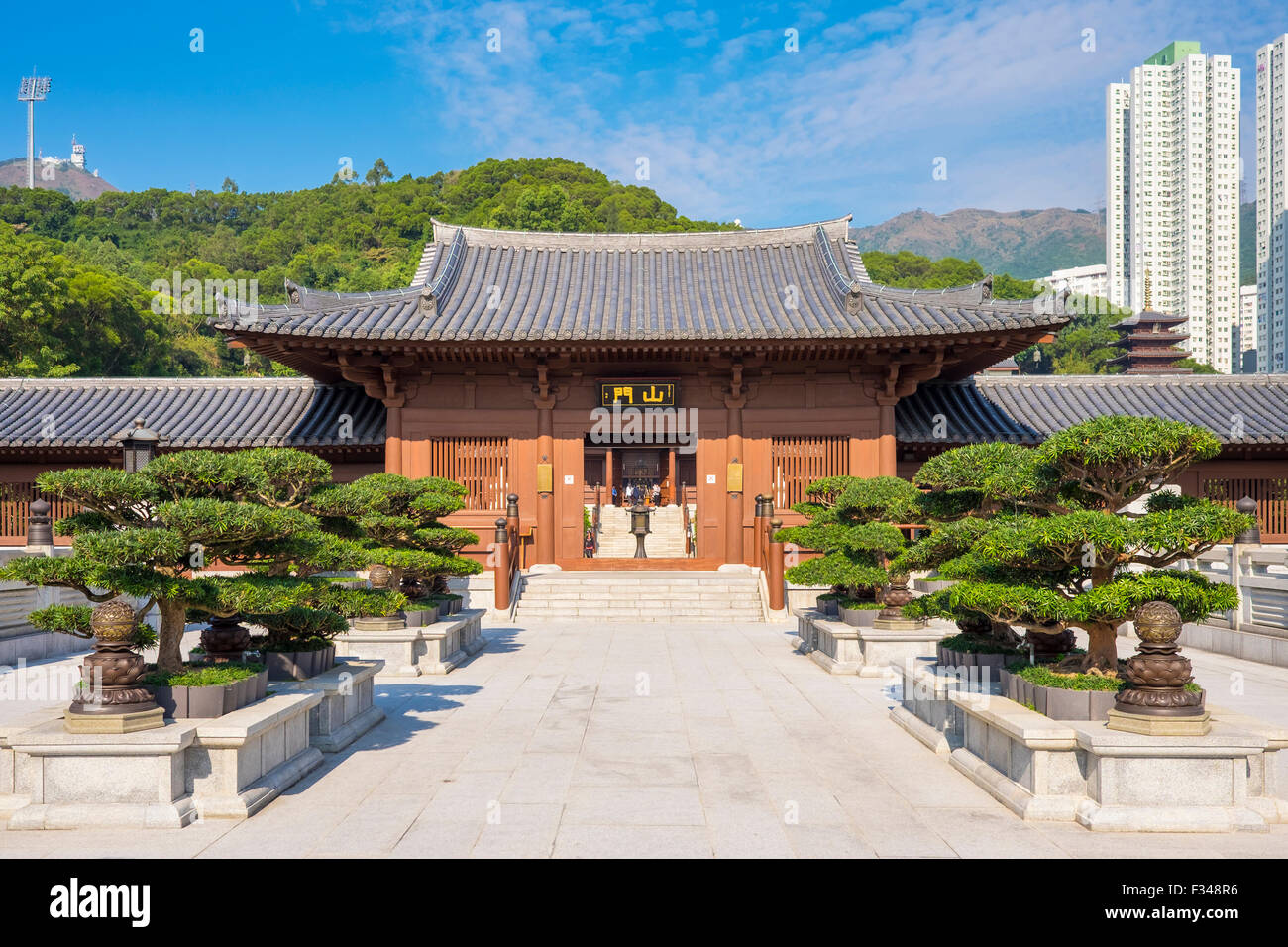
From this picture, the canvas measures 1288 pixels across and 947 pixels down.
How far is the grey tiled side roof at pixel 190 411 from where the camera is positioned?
816 inches

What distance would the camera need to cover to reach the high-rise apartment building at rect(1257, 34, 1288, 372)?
352 ft

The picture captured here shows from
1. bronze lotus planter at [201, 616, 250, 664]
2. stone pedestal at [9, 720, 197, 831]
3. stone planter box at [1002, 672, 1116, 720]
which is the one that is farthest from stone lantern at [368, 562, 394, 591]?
stone planter box at [1002, 672, 1116, 720]

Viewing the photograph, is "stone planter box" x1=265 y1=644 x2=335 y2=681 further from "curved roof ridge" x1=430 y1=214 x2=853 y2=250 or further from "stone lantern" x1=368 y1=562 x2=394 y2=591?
"curved roof ridge" x1=430 y1=214 x2=853 y2=250

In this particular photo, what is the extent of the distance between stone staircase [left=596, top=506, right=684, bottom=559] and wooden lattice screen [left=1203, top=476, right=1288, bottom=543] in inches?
537

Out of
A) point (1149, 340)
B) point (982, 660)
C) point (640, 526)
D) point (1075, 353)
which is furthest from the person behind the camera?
point (1075, 353)

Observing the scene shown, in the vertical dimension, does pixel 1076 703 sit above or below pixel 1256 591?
above

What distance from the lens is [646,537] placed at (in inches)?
1118

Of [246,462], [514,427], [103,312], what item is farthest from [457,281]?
[103,312]

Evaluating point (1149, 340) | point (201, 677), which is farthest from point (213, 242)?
point (201, 677)

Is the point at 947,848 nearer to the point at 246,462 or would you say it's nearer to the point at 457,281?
the point at 246,462

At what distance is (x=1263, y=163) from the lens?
119 m

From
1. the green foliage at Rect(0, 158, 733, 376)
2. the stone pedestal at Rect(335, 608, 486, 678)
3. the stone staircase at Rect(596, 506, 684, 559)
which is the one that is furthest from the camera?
the green foliage at Rect(0, 158, 733, 376)

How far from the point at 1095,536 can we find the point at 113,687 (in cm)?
678

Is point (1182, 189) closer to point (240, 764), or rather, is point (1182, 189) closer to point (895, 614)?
point (895, 614)
